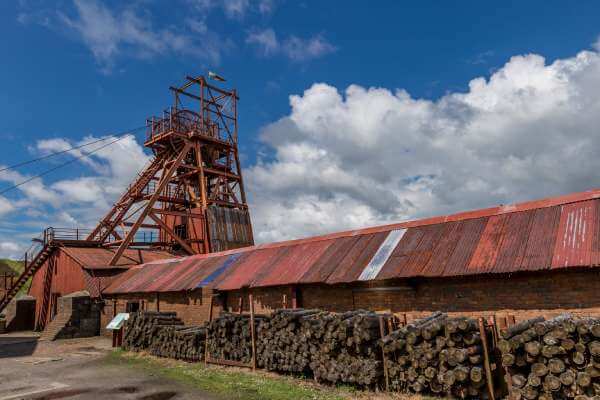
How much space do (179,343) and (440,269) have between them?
29.6ft

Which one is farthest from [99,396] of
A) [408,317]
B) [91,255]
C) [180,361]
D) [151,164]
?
[151,164]

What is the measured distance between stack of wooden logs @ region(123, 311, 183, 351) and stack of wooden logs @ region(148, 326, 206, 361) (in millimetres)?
308

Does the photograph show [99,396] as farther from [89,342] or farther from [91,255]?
[91,255]

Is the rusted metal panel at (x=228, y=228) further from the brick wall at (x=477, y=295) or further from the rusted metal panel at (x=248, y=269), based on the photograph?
the brick wall at (x=477, y=295)

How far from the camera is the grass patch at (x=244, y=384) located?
9344mm

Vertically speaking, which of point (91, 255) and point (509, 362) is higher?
point (91, 255)

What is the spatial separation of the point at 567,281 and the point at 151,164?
1252 inches

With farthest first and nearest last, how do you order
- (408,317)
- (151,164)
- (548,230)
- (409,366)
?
(151,164) → (408,317) → (548,230) → (409,366)

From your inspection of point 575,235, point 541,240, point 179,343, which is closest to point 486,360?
point 541,240

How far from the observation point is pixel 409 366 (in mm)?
8859

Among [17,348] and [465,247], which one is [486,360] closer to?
[465,247]

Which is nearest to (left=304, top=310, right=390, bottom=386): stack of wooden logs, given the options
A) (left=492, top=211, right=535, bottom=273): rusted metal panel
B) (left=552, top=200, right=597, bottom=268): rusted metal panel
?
(left=492, top=211, right=535, bottom=273): rusted metal panel

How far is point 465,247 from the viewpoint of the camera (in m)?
11.8

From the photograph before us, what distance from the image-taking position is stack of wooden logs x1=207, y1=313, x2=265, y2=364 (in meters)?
12.8
